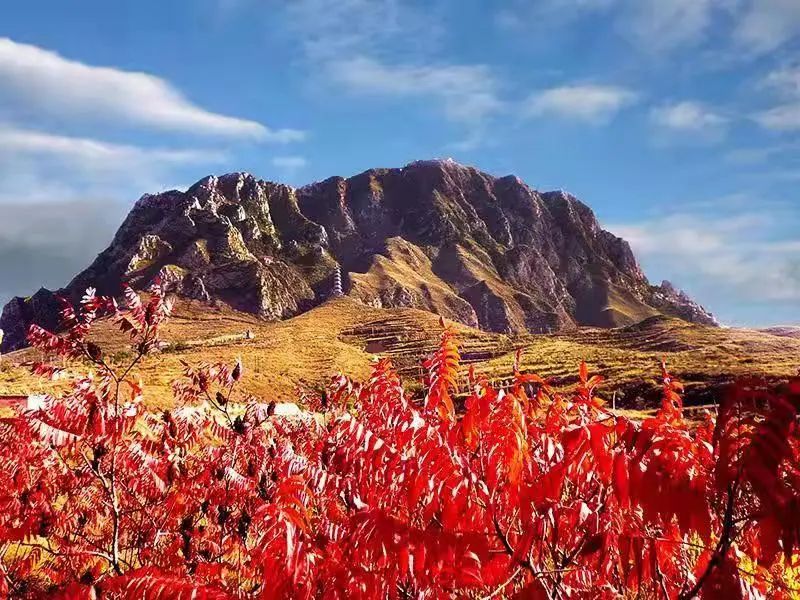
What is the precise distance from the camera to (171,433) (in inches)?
383

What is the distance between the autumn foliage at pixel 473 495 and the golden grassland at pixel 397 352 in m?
18.8

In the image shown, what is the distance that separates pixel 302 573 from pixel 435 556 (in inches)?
32.9

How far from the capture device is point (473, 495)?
4.57 m

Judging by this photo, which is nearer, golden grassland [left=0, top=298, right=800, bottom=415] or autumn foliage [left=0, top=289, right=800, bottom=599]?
autumn foliage [left=0, top=289, right=800, bottom=599]

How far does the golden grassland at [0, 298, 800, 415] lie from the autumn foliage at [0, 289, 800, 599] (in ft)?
61.5

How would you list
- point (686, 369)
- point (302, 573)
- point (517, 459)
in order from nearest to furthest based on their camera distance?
1. point (302, 573)
2. point (517, 459)
3. point (686, 369)

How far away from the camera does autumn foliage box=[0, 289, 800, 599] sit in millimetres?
3361

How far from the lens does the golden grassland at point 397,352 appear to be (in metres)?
55.2

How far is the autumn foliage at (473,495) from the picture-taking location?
3361 millimetres

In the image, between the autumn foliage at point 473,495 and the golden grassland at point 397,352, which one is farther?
the golden grassland at point 397,352

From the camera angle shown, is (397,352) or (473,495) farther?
(397,352)

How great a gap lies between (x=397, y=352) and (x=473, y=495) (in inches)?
3930

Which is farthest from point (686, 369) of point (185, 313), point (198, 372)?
point (185, 313)

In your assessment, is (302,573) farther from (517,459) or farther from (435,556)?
(517,459)
